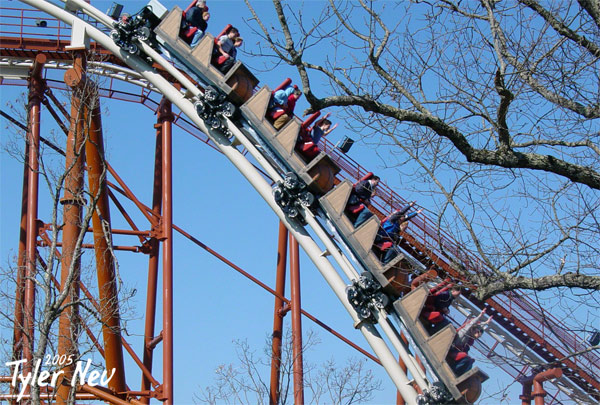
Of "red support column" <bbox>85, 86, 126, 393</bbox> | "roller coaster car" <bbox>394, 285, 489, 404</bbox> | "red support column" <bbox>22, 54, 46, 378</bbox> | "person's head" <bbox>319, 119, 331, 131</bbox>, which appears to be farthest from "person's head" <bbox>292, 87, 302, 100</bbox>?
"red support column" <bbox>22, 54, 46, 378</bbox>

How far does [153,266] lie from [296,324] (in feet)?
7.45

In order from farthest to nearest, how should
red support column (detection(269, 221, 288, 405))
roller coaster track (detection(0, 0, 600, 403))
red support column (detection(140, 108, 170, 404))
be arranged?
red support column (detection(269, 221, 288, 405)) → red support column (detection(140, 108, 170, 404)) → roller coaster track (detection(0, 0, 600, 403))

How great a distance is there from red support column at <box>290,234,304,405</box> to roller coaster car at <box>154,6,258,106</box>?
2.95m

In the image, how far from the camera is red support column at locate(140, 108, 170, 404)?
38.5ft

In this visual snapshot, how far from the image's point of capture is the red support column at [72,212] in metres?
9.04

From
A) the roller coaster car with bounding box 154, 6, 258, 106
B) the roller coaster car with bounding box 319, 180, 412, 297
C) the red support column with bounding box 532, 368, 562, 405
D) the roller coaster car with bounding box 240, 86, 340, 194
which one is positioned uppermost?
the roller coaster car with bounding box 154, 6, 258, 106

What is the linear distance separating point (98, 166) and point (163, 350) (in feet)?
8.21

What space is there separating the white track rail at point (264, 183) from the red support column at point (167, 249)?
1.93m

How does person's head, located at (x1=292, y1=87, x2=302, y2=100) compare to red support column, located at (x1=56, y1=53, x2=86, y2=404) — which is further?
person's head, located at (x1=292, y1=87, x2=302, y2=100)

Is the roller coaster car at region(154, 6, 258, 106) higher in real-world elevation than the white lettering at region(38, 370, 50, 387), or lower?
higher

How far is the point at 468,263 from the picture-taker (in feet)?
18.9

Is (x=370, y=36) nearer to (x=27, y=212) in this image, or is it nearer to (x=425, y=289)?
(x=425, y=289)

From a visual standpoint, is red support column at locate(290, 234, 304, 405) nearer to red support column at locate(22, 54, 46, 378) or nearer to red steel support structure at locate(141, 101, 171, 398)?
red steel support structure at locate(141, 101, 171, 398)

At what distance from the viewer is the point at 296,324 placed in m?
11.6
